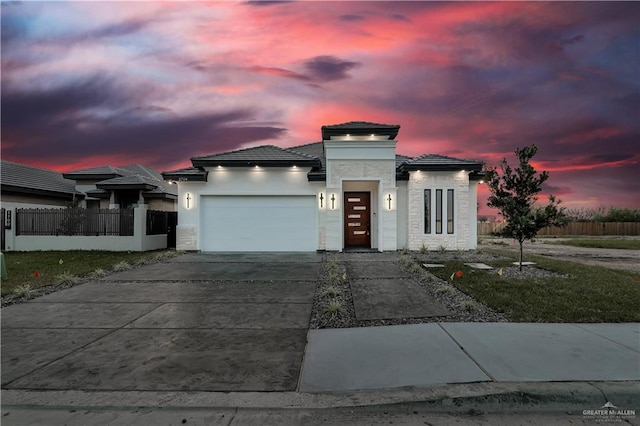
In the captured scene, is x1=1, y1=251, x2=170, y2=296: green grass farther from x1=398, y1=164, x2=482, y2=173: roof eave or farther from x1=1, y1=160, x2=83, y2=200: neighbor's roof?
x1=398, y1=164, x2=482, y2=173: roof eave

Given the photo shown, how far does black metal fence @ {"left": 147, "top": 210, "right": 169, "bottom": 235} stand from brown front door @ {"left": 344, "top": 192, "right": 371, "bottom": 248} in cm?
961

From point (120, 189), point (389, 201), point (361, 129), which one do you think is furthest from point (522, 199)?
point (120, 189)

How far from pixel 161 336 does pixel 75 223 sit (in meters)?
14.8

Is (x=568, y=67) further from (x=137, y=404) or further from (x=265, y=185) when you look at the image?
(x=137, y=404)

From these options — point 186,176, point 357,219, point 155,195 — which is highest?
point 186,176

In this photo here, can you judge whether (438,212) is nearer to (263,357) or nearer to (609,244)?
(263,357)

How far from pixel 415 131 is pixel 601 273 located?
1309 cm

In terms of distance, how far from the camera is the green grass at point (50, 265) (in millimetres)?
8617

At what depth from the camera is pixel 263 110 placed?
19.7 metres

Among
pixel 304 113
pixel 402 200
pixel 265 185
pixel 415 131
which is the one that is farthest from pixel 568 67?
pixel 265 185

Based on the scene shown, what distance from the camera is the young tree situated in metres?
8.65

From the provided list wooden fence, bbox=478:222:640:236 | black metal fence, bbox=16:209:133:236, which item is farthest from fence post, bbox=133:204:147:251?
wooden fence, bbox=478:222:640:236

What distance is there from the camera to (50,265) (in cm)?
1142

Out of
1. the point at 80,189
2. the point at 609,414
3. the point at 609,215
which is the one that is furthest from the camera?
the point at 609,215
